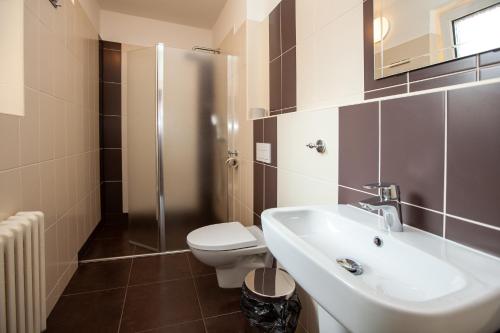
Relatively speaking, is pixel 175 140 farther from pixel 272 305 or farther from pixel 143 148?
pixel 272 305

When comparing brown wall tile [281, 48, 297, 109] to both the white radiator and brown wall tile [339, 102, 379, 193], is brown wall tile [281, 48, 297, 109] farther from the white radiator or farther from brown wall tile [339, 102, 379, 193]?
the white radiator

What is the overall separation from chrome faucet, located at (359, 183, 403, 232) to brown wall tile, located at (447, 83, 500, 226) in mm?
121

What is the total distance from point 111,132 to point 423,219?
121 inches

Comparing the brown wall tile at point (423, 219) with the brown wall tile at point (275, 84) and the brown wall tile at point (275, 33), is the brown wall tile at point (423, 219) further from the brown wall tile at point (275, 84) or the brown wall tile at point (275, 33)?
the brown wall tile at point (275, 33)

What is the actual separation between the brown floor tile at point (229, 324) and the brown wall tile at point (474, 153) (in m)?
1.09

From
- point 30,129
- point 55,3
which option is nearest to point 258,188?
point 30,129

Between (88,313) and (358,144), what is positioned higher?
(358,144)

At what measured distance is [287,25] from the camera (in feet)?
5.57

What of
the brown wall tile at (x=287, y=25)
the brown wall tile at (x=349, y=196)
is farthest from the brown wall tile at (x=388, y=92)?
the brown wall tile at (x=287, y=25)

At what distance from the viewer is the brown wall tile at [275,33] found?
1804 mm

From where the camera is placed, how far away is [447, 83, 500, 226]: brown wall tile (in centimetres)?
63

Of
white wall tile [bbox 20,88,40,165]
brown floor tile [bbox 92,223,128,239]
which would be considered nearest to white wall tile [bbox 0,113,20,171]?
white wall tile [bbox 20,88,40,165]

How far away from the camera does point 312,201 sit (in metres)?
1.35

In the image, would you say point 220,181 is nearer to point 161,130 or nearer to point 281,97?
point 161,130
